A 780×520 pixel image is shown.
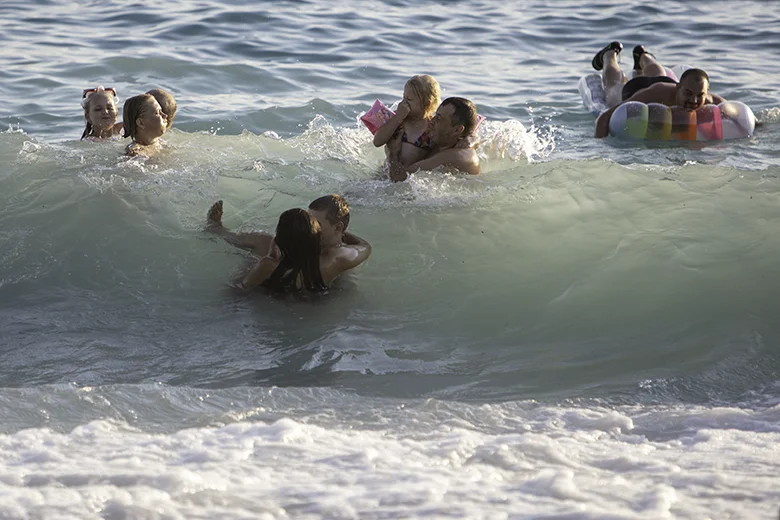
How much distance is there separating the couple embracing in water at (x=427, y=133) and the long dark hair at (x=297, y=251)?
2044 millimetres

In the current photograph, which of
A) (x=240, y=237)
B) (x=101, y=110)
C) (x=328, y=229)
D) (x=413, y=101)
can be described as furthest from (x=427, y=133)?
(x=101, y=110)

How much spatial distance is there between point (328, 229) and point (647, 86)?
618 cm

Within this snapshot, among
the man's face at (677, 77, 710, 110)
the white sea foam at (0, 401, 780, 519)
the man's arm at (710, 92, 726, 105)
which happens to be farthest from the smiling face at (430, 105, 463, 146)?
the man's arm at (710, 92, 726, 105)

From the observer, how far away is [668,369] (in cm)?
521

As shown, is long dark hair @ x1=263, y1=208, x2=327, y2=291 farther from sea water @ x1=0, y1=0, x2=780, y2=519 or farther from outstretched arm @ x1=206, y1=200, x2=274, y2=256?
outstretched arm @ x1=206, y1=200, x2=274, y2=256

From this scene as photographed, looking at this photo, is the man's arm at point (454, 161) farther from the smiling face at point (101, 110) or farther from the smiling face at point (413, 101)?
the smiling face at point (101, 110)

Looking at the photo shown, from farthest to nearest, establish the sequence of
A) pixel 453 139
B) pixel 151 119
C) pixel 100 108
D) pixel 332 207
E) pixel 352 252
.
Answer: pixel 100 108
pixel 151 119
pixel 453 139
pixel 352 252
pixel 332 207

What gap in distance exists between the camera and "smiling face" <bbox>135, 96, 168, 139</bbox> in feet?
25.3

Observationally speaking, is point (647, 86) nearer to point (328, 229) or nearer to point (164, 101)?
point (164, 101)

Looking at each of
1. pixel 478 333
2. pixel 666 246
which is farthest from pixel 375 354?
pixel 666 246

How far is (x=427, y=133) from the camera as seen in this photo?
7.73 meters

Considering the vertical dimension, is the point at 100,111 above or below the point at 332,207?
above

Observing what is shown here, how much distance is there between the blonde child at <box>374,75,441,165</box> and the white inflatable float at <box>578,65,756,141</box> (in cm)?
333

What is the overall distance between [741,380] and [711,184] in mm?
3047
